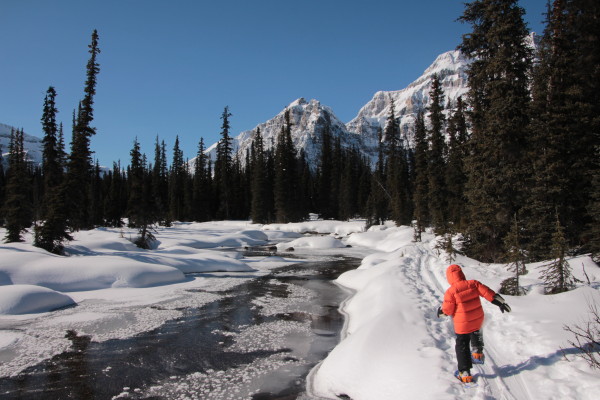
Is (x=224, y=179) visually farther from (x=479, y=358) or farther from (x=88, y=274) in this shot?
(x=479, y=358)

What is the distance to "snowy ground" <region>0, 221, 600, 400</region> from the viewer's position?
5594mm

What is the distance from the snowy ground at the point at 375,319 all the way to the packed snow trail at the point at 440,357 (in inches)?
0.8

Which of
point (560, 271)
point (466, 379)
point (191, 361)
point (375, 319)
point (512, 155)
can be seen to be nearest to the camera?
point (466, 379)

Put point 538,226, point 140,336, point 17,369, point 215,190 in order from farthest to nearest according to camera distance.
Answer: point 215,190, point 538,226, point 140,336, point 17,369

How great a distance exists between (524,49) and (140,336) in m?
18.6

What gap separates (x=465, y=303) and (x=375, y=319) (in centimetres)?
337

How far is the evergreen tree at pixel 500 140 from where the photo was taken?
593 inches

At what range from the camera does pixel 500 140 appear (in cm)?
1529

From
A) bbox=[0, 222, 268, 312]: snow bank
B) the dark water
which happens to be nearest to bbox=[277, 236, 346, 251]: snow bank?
bbox=[0, 222, 268, 312]: snow bank

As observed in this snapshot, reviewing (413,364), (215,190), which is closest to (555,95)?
(413,364)

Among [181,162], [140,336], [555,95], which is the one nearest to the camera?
[140,336]

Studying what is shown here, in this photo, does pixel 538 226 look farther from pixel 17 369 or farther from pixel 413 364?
pixel 17 369

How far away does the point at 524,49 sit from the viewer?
16.3 m

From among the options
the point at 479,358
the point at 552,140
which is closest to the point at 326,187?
the point at 552,140
